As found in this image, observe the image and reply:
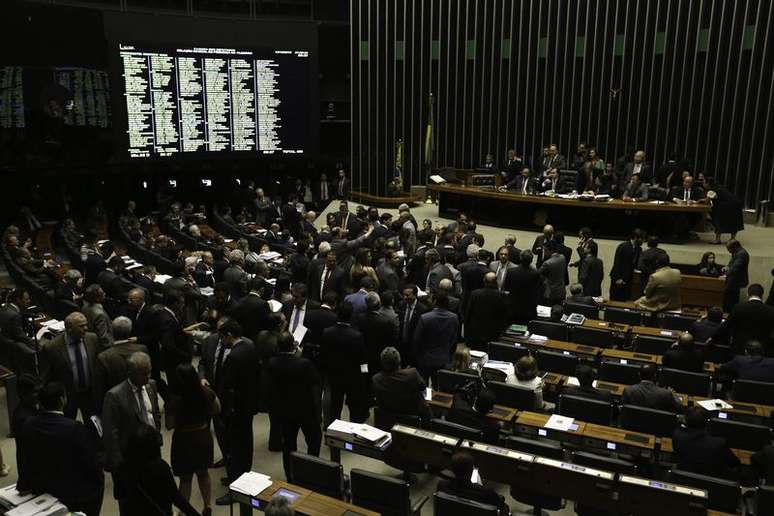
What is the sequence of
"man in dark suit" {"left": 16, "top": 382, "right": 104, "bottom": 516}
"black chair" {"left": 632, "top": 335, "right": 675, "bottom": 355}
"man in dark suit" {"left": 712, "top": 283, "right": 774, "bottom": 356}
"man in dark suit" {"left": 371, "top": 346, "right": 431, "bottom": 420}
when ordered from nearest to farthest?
"man in dark suit" {"left": 16, "top": 382, "right": 104, "bottom": 516}
"man in dark suit" {"left": 371, "top": 346, "right": 431, "bottom": 420}
"man in dark suit" {"left": 712, "top": 283, "right": 774, "bottom": 356}
"black chair" {"left": 632, "top": 335, "right": 675, "bottom": 355}

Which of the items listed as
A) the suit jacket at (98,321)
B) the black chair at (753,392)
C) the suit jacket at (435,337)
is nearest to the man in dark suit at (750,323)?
the black chair at (753,392)

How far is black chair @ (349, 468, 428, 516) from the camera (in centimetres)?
417

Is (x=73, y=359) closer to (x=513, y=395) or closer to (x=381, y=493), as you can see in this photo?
(x=381, y=493)

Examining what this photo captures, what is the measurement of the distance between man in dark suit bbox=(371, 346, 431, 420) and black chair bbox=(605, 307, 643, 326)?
3.88 m

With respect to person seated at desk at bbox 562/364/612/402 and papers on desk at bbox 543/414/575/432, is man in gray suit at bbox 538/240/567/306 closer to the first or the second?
person seated at desk at bbox 562/364/612/402

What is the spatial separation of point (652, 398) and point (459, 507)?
2275 millimetres

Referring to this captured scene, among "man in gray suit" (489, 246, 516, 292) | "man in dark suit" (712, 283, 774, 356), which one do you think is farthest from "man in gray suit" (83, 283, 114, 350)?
"man in dark suit" (712, 283, 774, 356)

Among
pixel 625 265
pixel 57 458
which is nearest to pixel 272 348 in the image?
pixel 57 458

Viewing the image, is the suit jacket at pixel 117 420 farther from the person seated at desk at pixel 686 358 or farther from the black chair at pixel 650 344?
the black chair at pixel 650 344

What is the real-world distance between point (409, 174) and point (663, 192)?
791cm

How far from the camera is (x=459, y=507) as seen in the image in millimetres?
3900

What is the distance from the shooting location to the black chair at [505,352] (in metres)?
6.74

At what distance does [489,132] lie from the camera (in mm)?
17703

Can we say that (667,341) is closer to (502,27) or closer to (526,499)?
(526,499)
